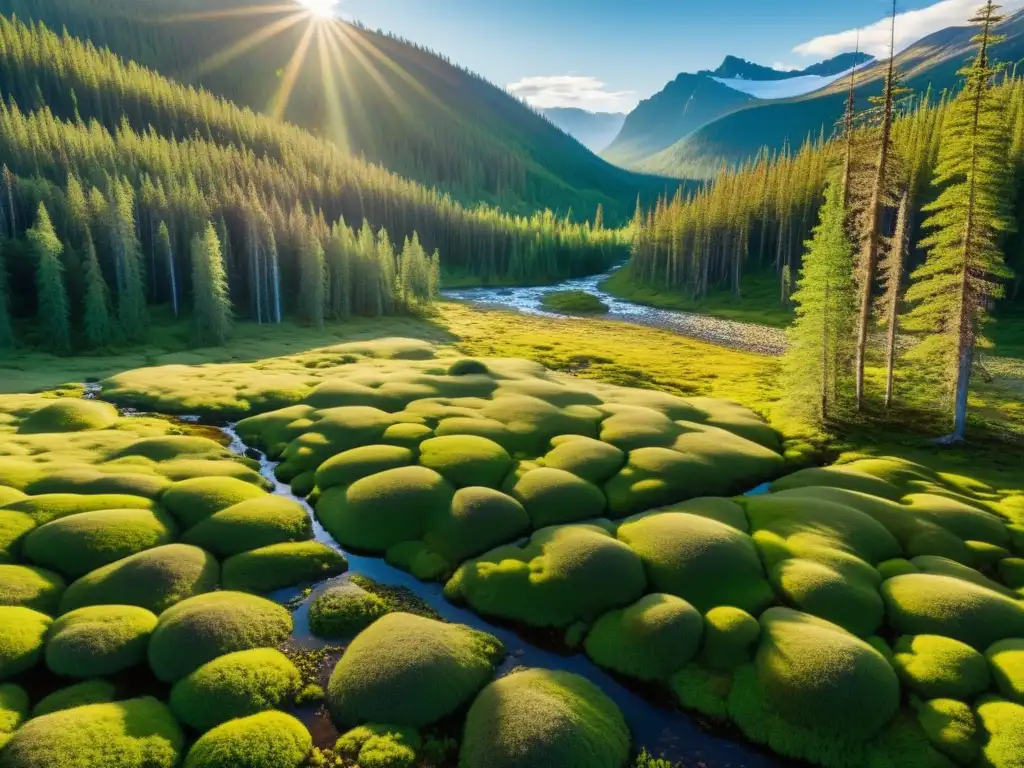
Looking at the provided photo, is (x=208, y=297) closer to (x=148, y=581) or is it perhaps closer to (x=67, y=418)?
(x=67, y=418)

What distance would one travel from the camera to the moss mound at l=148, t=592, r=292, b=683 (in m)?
17.0

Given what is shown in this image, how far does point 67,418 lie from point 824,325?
194 feet

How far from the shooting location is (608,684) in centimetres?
1761

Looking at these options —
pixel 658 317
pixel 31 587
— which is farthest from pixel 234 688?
pixel 658 317

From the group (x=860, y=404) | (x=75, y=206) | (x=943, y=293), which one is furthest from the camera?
(x=75, y=206)

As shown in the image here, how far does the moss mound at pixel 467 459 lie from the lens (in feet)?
102

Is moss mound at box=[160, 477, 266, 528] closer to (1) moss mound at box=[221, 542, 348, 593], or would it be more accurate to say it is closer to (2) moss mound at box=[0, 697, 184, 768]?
(1) moss mound at box=[221, 542, 348, 593]

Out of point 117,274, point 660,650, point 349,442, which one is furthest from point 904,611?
point 117,274

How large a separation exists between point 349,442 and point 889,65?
52.9m

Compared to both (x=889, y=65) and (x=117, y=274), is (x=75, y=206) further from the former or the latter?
(x=889, y=65)

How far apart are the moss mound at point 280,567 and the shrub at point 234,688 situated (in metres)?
4.95

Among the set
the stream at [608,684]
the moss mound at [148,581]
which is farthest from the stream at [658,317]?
the moss mound at [148,581]

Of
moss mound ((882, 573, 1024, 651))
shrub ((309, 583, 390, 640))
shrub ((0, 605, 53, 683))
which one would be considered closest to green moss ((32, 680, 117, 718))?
shrub ((0, 605, 53, 683))

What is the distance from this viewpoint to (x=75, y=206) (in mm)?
91188
